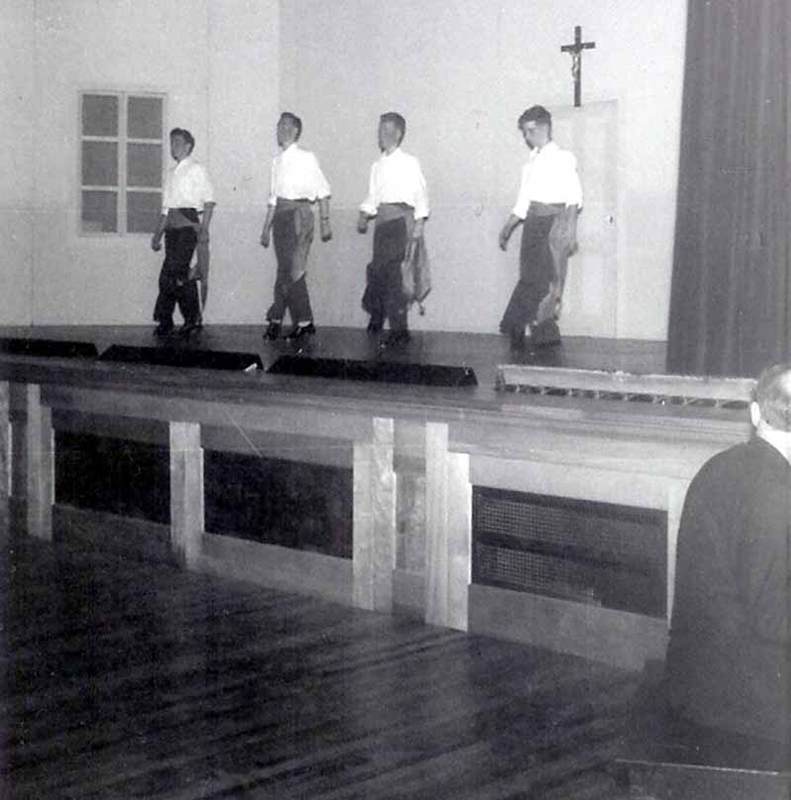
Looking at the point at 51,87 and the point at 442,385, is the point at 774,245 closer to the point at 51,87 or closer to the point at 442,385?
the point at 442,385

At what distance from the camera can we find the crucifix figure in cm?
1027

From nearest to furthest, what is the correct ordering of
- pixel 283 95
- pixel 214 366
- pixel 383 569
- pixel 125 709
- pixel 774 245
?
pixel 125 709 < pixel 383 569 < pixel 214 366 < pixel 774 245 < pixel 283 95

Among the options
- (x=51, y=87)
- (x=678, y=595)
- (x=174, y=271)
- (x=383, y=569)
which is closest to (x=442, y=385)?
(x=383, y=569)

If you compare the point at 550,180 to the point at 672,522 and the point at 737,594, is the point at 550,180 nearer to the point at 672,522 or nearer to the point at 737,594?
the point at 672,522

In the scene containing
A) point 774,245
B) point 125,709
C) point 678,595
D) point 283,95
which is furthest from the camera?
point 283,95

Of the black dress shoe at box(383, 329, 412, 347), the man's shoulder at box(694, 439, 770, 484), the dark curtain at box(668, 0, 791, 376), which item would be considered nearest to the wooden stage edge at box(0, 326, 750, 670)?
the man's shoulder at box(694, 439, 770, 484)

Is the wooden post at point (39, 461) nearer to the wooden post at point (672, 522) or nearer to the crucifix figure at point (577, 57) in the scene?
the wooden post at point (672, 522)

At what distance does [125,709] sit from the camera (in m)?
3.71

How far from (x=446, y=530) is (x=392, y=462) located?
0.34m

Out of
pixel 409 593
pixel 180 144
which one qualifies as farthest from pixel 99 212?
pixel 409 593

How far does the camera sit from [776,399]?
2.57 meters

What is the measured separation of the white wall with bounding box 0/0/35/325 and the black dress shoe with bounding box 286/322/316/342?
3326 millimetres

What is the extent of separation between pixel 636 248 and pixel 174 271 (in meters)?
3.33

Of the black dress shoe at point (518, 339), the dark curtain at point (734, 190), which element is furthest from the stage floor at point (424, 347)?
the dark curtain at point (734, 190)
